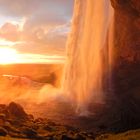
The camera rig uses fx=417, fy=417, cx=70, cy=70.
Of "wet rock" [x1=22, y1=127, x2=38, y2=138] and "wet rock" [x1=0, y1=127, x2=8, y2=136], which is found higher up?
"wet rock" [x1=0, y1=127, x2=8, y2=136]

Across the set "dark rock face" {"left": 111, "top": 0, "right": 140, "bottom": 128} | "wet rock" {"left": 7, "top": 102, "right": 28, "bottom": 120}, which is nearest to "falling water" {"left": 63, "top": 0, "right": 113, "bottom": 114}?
"dark rock face" {"left": 111, "top": 0, "right": 140, "bottom": 128}

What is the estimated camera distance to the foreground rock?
46606 mm

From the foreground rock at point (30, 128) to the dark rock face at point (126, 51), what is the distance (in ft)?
58.8

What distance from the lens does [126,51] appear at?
80750 millimetres

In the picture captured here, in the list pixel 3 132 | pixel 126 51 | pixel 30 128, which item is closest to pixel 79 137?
pixel 30 128

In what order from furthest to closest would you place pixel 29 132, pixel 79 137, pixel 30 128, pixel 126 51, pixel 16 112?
→ pixel 126 51
pixel 16 112
pixel 30 128
pixel 29 132
pixel 79 137

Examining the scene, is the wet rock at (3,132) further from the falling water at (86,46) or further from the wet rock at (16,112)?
the falling water at (86,46)

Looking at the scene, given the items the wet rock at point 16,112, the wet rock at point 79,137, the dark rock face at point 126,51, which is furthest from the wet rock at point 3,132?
the dark rock face at point 126,51

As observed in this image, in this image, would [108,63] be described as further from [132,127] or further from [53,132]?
[53,132]

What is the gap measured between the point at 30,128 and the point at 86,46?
138 ft

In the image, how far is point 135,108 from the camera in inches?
2514

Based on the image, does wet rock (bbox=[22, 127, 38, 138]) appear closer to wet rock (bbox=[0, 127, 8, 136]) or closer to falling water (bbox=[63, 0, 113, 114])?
wet rock (bbox=[0, 127, 8, 136])

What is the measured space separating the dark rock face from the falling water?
16.3 ft

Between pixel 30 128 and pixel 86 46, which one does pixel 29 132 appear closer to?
pixel 30 128
